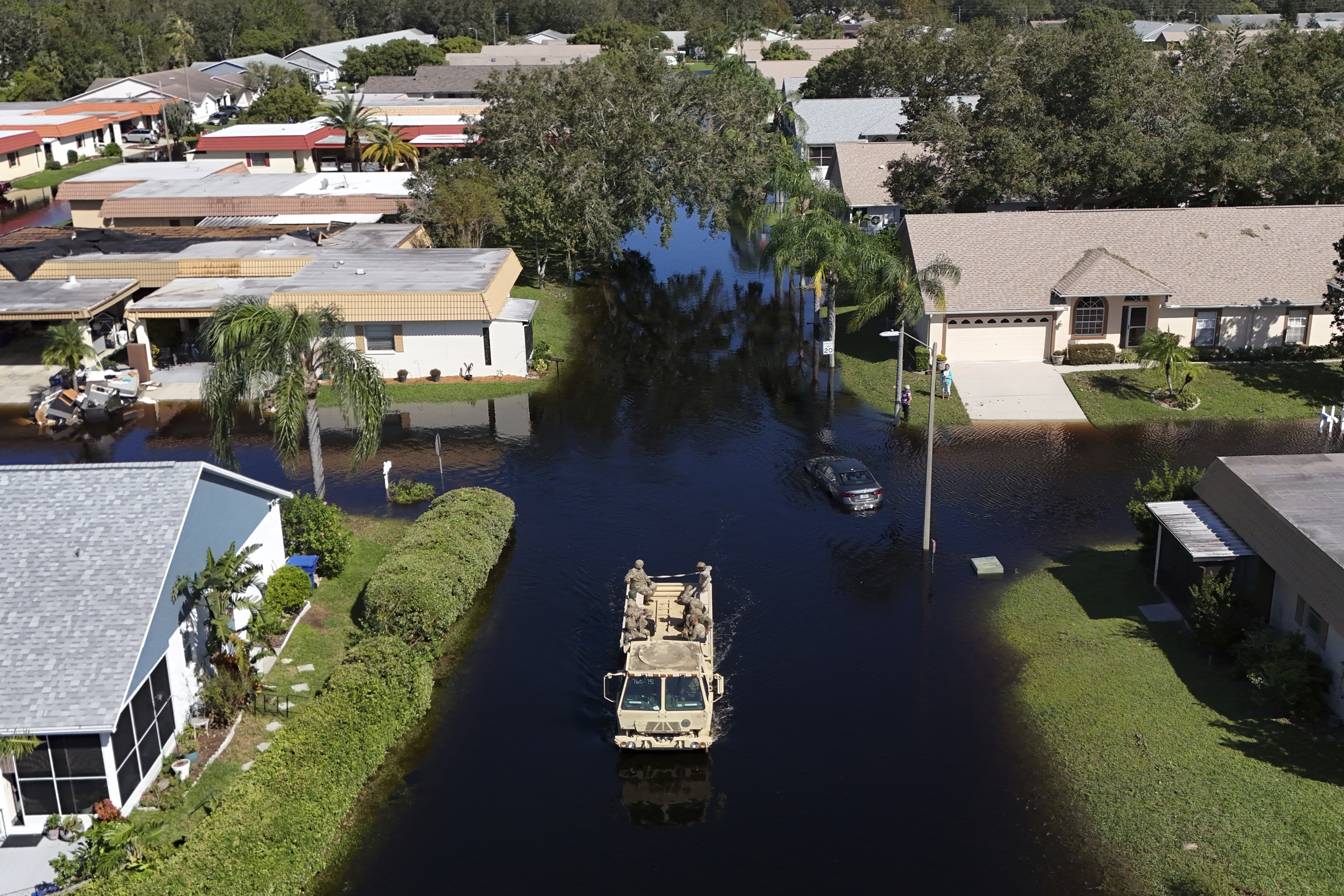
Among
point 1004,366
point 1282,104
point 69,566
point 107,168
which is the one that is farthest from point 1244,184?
point 107,168

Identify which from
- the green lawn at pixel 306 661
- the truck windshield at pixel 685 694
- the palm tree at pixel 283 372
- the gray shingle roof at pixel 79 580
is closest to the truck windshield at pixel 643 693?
the truck windshield at pixel 685 694

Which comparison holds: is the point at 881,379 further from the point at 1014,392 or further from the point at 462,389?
the point at 462,389

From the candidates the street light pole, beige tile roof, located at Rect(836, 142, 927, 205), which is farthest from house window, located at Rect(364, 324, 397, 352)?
beige tile roof, located at Rect(836, 142, 927, 205)

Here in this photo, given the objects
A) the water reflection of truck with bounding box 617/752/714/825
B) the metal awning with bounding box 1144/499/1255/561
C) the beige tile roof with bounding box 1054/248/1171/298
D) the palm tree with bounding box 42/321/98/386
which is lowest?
the water reflection of truck with bounding box 617/752/714/825

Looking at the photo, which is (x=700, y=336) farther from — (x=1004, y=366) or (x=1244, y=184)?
(x=1244, y=184)

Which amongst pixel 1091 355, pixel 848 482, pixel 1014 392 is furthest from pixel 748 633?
pixel 1091 355

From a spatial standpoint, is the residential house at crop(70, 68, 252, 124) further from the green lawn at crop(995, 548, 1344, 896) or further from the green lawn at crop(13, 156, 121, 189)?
the green lawn at crop(995, 548, 1344, 896)
